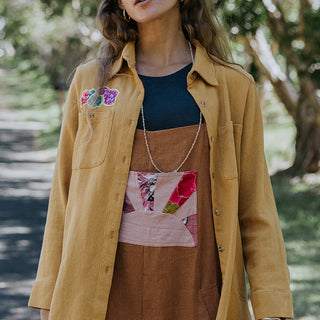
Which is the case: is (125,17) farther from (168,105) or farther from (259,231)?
(259,231)

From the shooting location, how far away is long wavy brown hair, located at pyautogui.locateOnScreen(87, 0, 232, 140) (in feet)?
8.53

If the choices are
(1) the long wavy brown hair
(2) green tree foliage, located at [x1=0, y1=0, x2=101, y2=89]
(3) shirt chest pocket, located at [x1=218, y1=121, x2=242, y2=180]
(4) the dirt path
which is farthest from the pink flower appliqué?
(2) green tree foliage, located at [x1=0, y1=0, x2=101, y2=89]

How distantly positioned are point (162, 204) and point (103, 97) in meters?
0.48

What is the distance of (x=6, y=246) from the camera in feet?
28.8

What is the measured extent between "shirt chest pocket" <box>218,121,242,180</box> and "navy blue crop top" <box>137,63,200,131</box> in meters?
0.12

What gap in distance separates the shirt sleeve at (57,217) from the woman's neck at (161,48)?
0.93 feet

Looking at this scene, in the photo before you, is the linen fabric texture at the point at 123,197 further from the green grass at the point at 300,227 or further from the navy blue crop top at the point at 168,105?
the green grass at the point at 300,227

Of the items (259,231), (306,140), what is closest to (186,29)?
(259,231)

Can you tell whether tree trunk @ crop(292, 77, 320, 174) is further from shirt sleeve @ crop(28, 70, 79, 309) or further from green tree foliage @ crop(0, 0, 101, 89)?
shirt sleeve @ crop(28, 70, 79, 309)

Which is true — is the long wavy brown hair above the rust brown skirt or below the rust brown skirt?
above

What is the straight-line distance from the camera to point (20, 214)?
35.8ft

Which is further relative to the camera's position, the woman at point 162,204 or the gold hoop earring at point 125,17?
the gold hoop earring at point 125,17

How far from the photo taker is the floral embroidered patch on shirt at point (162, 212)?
7.54 feet

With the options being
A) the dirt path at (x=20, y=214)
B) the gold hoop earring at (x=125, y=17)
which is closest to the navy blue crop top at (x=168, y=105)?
the gold hoop earring at (x=125, y=17)
